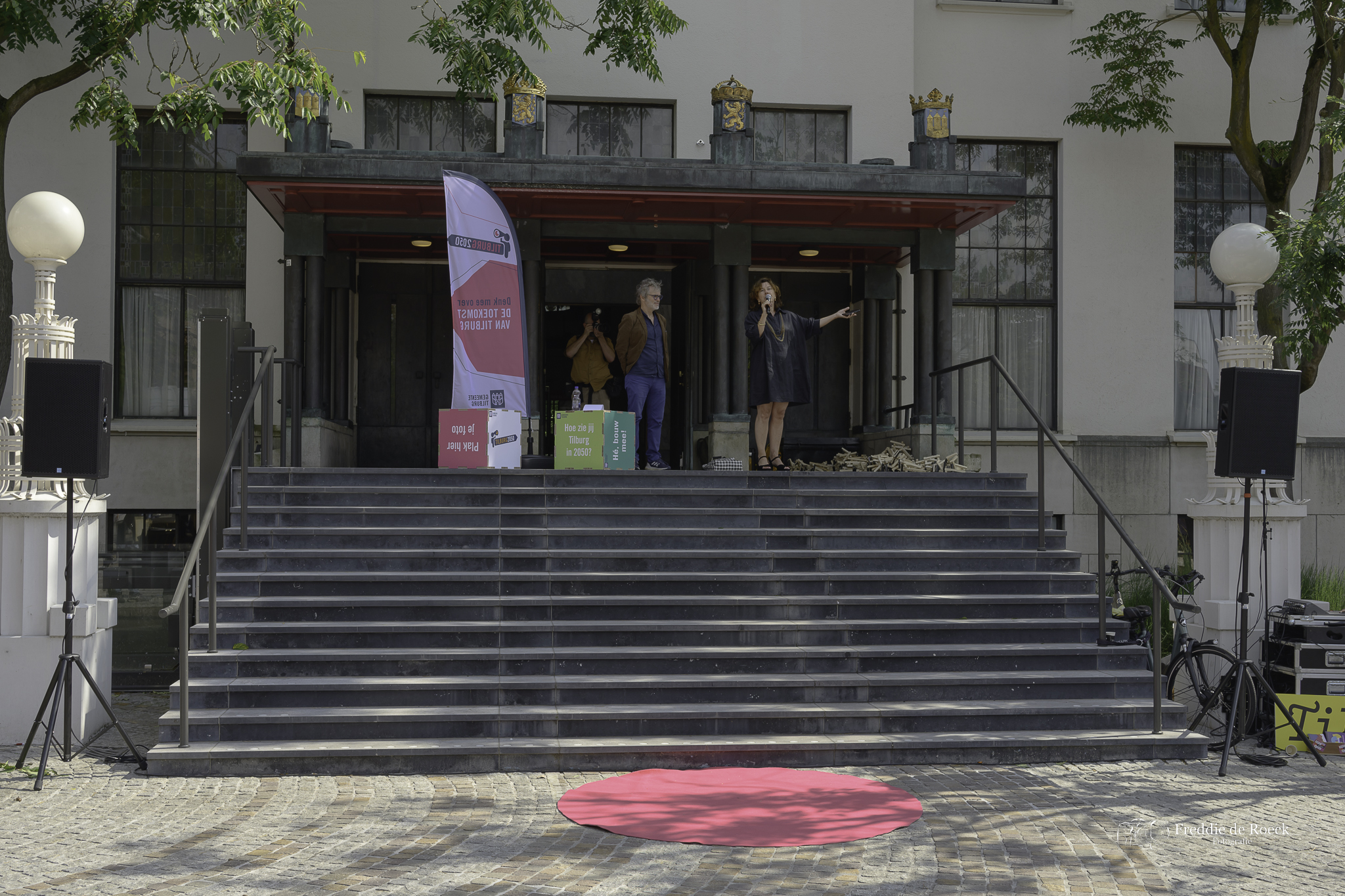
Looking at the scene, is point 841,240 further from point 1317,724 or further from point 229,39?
point 229,39

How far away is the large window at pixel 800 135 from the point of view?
14.0 metres

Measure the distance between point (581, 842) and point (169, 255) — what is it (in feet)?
34.8

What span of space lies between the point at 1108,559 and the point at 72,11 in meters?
12.7

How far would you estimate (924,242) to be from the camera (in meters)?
12.2

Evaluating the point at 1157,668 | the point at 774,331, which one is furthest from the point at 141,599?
the point at 1157,668

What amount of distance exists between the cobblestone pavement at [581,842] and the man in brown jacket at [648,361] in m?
5.14

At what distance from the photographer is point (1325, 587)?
10.8 m

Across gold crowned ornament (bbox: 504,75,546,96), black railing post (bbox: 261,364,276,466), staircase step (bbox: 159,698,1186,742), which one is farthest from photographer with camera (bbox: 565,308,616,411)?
staircase step (bbox: 159,698,1186,742)

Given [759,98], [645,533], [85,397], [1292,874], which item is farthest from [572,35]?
[1292,874]

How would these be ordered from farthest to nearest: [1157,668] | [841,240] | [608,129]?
[608,129] → [841,240] → [1157,668]

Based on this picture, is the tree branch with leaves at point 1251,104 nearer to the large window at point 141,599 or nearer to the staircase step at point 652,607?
the staircase step at point 652,607

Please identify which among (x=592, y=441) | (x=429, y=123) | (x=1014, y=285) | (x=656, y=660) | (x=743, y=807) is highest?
(x=429, y=123)

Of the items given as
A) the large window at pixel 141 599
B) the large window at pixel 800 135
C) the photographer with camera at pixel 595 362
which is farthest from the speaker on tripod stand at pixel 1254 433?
the large window at pixel 141 599

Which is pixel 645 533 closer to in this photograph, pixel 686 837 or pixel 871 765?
pixel 871 765
